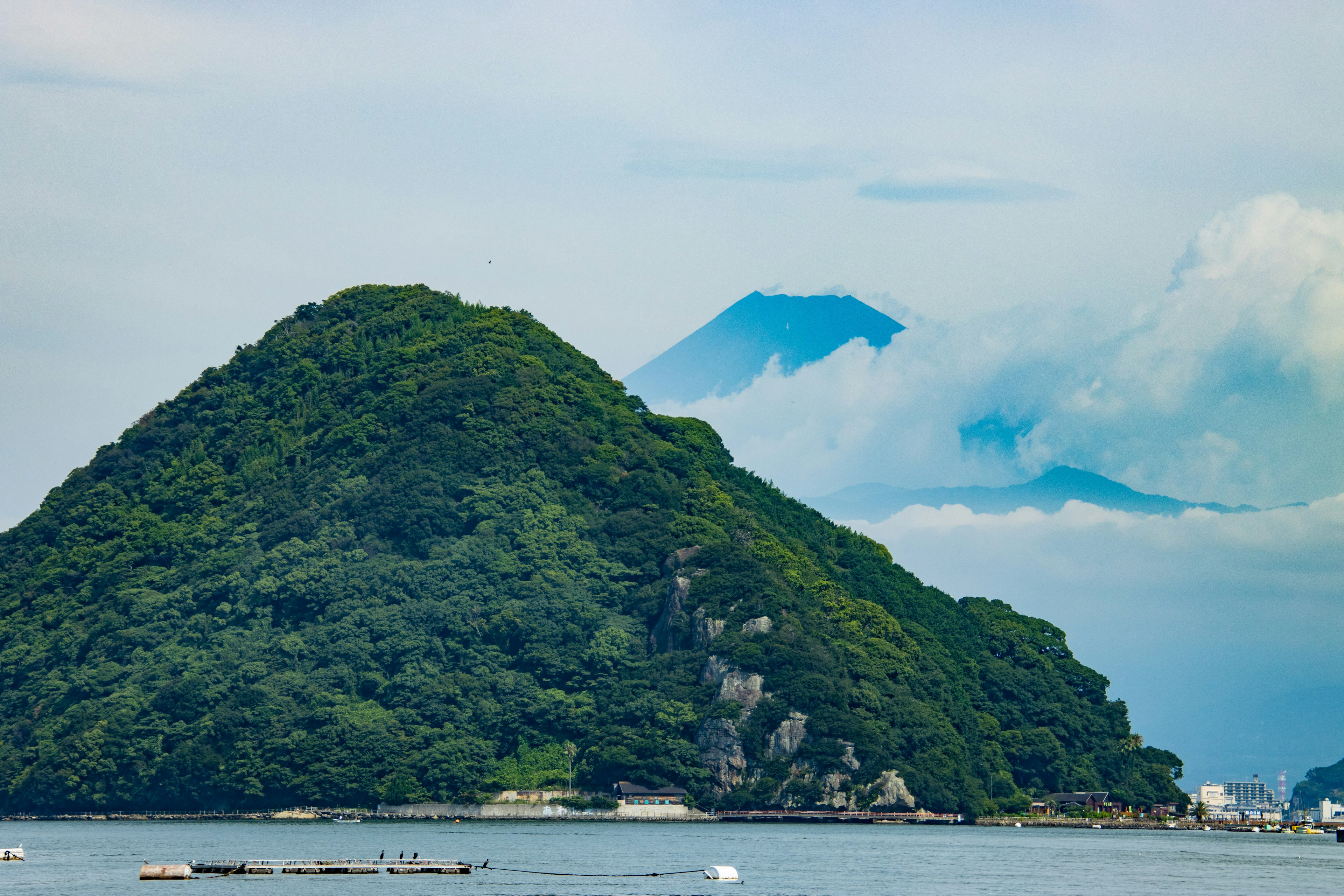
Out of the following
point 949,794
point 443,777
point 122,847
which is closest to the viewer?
point 122,847

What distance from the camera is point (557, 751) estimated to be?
168250mm

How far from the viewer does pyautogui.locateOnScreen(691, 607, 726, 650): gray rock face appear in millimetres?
180875

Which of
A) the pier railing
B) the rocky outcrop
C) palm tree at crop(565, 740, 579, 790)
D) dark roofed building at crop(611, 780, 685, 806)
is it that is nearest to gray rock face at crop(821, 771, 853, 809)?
the pier railing

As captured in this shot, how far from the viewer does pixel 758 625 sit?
179 meters

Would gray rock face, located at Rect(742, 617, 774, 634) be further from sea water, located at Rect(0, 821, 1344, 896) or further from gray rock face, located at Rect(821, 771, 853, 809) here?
sea water, located at Rect(0, 821, 1344, 896)

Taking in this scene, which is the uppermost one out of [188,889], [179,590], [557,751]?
[179,590]

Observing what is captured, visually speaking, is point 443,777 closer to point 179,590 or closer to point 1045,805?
point 179,590

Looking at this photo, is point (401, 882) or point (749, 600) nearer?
point (401, 882)

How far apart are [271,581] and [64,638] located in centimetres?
2427

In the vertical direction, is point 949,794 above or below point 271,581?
below

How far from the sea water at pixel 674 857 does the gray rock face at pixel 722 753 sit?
22.0 feet

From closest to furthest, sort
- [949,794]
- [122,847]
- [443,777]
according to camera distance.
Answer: [122,847], [443,777], [949,794]

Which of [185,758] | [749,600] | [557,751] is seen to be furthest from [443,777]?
[749,600]

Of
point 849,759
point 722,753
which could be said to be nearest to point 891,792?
point 849,759
